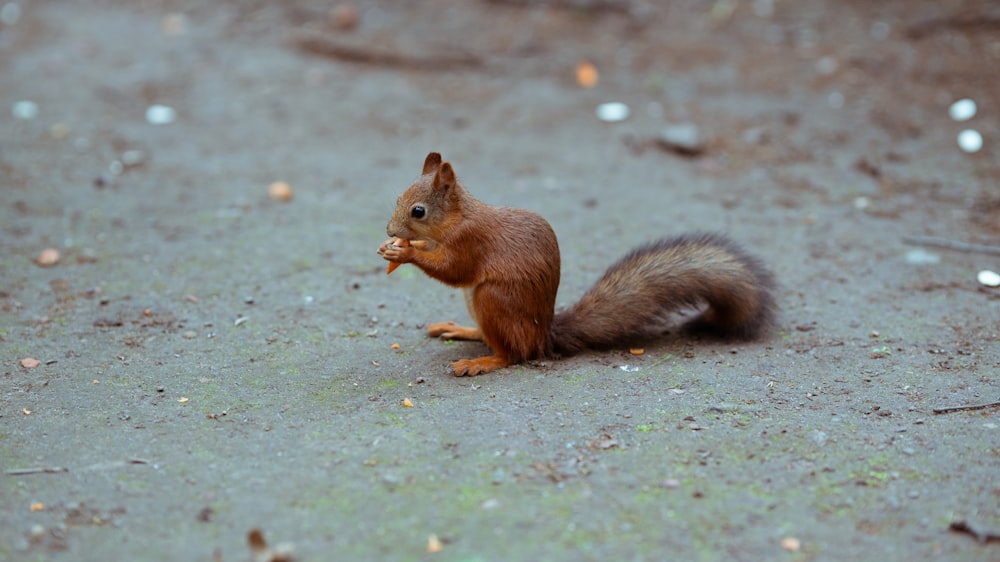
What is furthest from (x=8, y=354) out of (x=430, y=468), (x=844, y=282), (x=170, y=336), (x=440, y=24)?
(x=440, y=24)

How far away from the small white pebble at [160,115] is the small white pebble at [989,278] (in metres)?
5.39

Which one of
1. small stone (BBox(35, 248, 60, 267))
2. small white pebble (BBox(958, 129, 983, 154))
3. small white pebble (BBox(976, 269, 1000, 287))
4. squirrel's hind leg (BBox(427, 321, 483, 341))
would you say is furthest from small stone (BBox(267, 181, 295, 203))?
small white pebble (BBox(958, 129, 983, 154))

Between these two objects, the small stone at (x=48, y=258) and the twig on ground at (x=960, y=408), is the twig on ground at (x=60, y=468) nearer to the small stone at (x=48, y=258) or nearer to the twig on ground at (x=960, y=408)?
the small stone at (x=48, y=258)

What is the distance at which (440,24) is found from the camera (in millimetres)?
8125

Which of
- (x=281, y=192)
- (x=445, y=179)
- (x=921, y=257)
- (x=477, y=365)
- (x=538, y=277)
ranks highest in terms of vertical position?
(x=445, y=179)

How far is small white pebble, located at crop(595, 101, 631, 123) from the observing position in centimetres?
686

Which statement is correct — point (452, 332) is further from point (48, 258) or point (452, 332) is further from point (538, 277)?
point (48, 258)

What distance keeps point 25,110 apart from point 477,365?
507 cm

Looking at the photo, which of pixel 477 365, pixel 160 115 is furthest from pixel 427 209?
pixel 160 115

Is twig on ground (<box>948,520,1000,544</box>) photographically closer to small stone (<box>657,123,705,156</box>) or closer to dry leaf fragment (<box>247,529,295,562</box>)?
→ dry leaf fragment (<box>247,529,295,562</box>)

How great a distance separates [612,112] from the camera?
6.92m

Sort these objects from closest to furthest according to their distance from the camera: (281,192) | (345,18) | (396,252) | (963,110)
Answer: (396,252) < (281,192) < (963,110) < (345,18)

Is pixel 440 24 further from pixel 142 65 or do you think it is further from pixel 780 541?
pixel 780 541

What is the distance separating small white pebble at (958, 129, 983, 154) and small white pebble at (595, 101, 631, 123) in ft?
7.33
